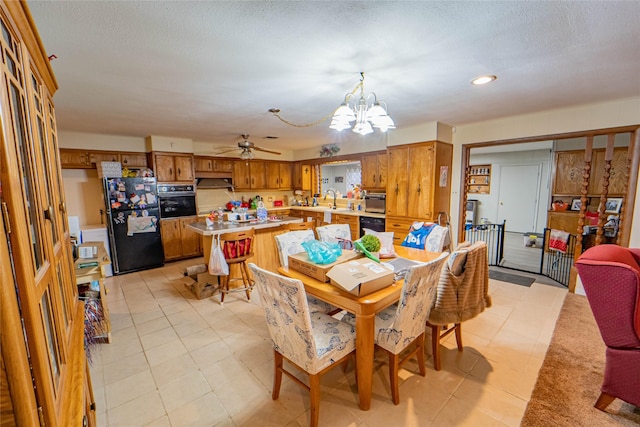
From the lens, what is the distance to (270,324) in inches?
68.0

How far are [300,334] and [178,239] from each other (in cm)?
435

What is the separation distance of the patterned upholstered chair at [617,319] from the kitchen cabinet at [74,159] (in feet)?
20.4

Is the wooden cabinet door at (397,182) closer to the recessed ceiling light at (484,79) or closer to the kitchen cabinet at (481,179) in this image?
the recessed ceiling light at (484,79)

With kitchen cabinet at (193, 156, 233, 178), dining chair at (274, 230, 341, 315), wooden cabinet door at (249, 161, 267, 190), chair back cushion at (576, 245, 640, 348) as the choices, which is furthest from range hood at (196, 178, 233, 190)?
chair back cushion at (576, 245, 640, 348)

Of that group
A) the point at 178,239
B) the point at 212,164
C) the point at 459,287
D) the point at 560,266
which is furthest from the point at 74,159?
the point at 560,266

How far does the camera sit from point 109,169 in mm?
4328

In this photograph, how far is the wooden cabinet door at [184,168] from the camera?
5000 mm

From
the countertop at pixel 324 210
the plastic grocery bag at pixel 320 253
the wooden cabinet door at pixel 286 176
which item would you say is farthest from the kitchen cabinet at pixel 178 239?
the plastic grocery bag at pixel 320 253

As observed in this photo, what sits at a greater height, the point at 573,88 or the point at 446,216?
the point at 573,88

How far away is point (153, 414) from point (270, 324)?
965mm

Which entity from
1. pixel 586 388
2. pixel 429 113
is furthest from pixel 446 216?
pixel 586 388

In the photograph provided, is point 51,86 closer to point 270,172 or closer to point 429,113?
point 429,113

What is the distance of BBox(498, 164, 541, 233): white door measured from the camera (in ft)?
22.2

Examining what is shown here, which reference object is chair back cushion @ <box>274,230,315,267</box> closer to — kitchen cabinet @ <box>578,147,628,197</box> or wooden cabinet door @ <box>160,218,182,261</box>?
wooden cabinet door @ <box>160,218,182,261</box>
